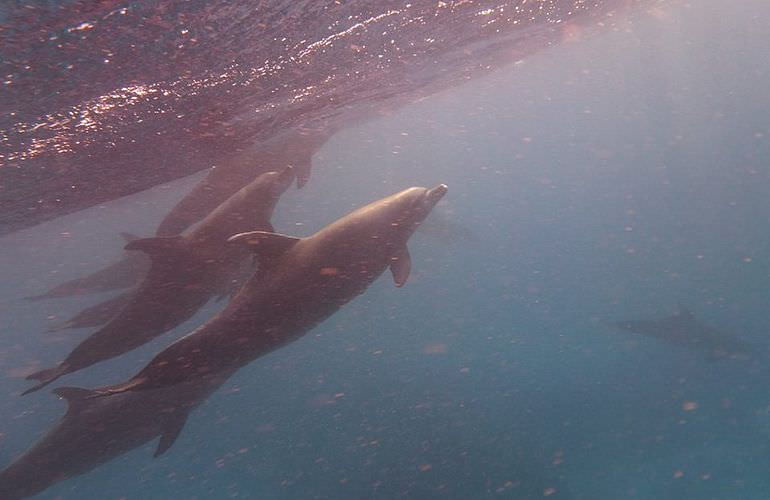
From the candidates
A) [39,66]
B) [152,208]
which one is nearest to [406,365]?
[152,208]

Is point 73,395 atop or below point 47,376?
below

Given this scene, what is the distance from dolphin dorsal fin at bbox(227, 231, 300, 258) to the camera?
15.7 ft

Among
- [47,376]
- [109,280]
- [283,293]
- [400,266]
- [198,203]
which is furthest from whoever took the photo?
[109,280]

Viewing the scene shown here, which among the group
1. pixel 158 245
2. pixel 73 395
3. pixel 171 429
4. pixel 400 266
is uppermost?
pixel 158 245

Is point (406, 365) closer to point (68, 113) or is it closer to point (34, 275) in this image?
point (68, 113)

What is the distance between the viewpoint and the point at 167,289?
5.77m

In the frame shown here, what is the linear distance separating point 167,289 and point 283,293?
1.63 m

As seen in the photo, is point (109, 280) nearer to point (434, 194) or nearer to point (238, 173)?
point (238, 173)

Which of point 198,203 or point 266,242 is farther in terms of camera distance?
point 198,203

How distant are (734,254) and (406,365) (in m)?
25.0

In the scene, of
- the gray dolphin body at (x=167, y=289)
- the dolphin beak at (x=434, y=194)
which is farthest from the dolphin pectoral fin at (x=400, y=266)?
the gray dolphin body at (x=167, y=289)

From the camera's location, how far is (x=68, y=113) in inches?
299

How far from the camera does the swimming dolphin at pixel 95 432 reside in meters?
7.97

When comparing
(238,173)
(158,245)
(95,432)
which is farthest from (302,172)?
(95,432)
